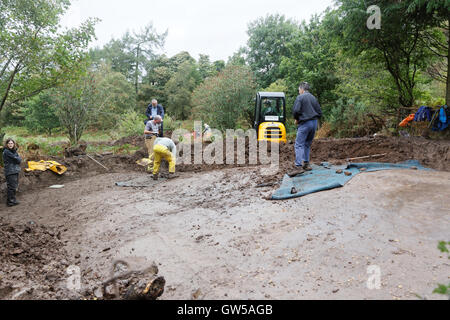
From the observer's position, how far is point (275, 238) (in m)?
3.76

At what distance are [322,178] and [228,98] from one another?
500 inches

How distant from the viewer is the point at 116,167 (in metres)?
10.6

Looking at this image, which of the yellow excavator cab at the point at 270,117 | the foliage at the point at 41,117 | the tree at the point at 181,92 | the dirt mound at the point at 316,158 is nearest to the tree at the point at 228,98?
the yellow excavator cab at the point at 270,117

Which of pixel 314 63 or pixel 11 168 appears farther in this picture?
pixel 314 63

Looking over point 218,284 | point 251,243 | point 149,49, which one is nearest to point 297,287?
point 218,284

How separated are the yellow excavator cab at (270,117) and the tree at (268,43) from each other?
1720 centimetres

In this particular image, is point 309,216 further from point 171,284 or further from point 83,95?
point 83,95

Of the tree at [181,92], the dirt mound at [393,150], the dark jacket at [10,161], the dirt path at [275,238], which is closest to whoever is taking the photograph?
the dirt path at [275,238]

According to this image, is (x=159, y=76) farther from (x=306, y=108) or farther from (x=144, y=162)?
(x=306, y=108)

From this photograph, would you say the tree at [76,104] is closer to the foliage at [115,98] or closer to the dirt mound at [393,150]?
the foliage at [115,98]

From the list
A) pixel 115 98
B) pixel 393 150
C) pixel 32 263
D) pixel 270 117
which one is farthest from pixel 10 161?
Result: pixel 115 98

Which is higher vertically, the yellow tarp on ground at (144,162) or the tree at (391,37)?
the tree at (391,37)

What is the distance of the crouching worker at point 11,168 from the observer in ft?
22.9

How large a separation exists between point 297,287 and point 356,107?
14189mm
